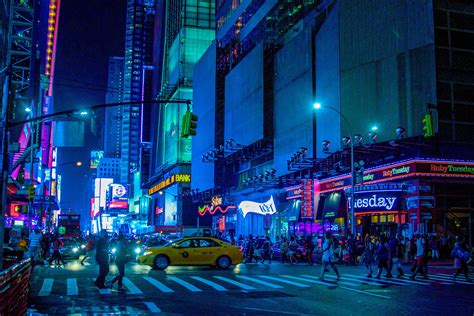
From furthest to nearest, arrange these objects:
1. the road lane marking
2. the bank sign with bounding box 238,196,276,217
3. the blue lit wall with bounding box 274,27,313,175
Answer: the bank sign with bounding box 238,196,276,217 → the blue lit wall with bounding box 274,27,313,175 → the road lane marking

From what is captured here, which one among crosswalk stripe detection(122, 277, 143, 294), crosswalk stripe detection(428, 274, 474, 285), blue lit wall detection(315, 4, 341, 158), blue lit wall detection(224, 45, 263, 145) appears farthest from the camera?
blue lit wall detection(224, 45, 263, 145)

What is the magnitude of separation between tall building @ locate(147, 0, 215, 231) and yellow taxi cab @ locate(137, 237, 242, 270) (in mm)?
67343

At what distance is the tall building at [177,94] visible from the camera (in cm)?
9938

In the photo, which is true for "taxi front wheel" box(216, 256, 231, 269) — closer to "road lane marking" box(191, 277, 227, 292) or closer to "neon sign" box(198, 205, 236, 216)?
"road lane marking" box(191, 277, 227, 292)

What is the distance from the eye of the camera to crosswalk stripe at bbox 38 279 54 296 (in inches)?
613

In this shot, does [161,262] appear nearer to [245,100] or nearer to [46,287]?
[46,287]

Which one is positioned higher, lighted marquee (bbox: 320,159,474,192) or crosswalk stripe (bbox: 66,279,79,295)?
lighted marquee (bbox: 320,159,474,192)

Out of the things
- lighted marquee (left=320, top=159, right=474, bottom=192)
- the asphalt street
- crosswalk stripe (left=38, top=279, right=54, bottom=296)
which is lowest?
crosswalk stripe (left=38, top=279, right=54, bottom=296)

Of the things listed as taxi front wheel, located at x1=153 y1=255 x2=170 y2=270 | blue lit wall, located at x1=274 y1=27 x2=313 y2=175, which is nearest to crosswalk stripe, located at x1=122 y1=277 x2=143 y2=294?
taxi front wheel, located at x1=153 y1=255 x2=170 y2=270

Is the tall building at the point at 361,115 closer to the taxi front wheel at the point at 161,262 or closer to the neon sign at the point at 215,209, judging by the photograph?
the neon sign at the point at 215,209

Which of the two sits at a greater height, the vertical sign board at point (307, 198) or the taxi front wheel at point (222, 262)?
the vertical sign board at point (307, 198)

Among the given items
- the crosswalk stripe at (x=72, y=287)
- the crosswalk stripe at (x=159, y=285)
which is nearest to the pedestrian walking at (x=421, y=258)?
the crosswalk stripe at (x=159, y=285)

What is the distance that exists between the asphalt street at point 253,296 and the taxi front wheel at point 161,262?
3956mm

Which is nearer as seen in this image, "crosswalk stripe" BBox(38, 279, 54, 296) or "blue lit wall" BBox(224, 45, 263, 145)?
"crosswalk stripe" BBox(38, 279, 54, 296)
